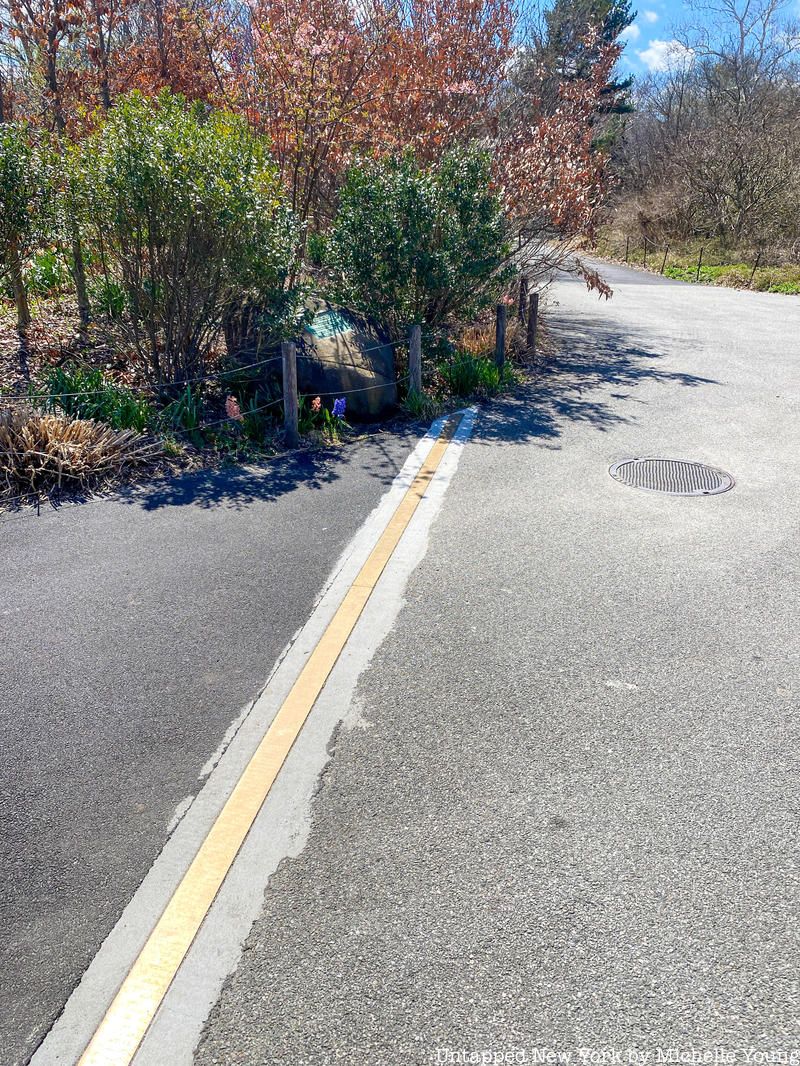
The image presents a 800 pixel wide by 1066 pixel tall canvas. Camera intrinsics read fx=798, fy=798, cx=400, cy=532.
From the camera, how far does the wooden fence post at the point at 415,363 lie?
9047 millimetres

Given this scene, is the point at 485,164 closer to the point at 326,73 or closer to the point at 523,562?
the point at 326,73

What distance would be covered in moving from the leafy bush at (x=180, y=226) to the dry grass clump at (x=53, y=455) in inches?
38.9

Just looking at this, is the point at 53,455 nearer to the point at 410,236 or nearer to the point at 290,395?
the point at 290,395

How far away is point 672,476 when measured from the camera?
7.18m

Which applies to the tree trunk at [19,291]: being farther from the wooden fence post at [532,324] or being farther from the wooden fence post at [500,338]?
the wooden fence post at [532,324]

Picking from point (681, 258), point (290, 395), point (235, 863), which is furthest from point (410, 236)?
point (681, 258)

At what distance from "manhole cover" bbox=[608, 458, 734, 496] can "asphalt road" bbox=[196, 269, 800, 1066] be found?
0.53 meters

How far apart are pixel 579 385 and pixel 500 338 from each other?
1.24 meters

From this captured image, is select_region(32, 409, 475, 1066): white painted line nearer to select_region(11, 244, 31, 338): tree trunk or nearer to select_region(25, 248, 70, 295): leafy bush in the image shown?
select_region(11, 244, 31, 338): tree trunk

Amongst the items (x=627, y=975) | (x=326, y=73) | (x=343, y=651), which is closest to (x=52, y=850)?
(x=343, y=651)

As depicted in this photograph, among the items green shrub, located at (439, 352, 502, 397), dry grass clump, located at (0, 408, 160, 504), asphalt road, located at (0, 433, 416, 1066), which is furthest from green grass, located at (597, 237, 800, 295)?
dry grass clump, located at (0, 408, 160, 504)

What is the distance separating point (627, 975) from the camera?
8.04 ft

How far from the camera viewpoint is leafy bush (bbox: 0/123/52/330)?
8.10 metres

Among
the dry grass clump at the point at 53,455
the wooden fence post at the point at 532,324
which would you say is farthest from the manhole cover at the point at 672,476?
the wooden fence post at the point at 532,324
